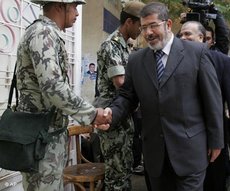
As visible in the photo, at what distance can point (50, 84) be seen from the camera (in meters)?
2.19

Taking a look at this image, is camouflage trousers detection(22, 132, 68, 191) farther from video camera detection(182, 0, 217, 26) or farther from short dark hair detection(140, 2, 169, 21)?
video camera detection(182, 0, 217, 26)

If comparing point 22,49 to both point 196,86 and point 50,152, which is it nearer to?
point 50,152

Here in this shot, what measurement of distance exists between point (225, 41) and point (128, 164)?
1.72 metres

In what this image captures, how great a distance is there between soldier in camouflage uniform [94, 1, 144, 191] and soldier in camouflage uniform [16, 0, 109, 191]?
811 mm

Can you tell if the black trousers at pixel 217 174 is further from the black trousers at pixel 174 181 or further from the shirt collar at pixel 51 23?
the shirt collar at pixel 51 23

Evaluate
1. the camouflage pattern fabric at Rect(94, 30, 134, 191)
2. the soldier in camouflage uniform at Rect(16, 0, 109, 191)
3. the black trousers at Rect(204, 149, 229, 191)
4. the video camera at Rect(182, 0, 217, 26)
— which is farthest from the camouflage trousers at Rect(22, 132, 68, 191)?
the video camera at Rect(182, 0, 217, 26)

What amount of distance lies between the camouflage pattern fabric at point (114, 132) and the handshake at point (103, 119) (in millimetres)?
592

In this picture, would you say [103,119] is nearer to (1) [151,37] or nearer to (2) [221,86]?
(1) [151,37]

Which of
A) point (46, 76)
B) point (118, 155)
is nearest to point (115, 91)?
point (118, 155)

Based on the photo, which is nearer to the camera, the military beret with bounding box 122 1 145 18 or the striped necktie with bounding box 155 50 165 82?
the striped necktie with bounding box 155 50 165 82

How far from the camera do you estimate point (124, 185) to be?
3520 millimetres

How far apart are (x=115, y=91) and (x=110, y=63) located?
0.30 m

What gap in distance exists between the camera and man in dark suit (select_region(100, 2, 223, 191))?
8.44 ft

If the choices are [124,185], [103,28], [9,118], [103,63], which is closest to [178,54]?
[103,63]
